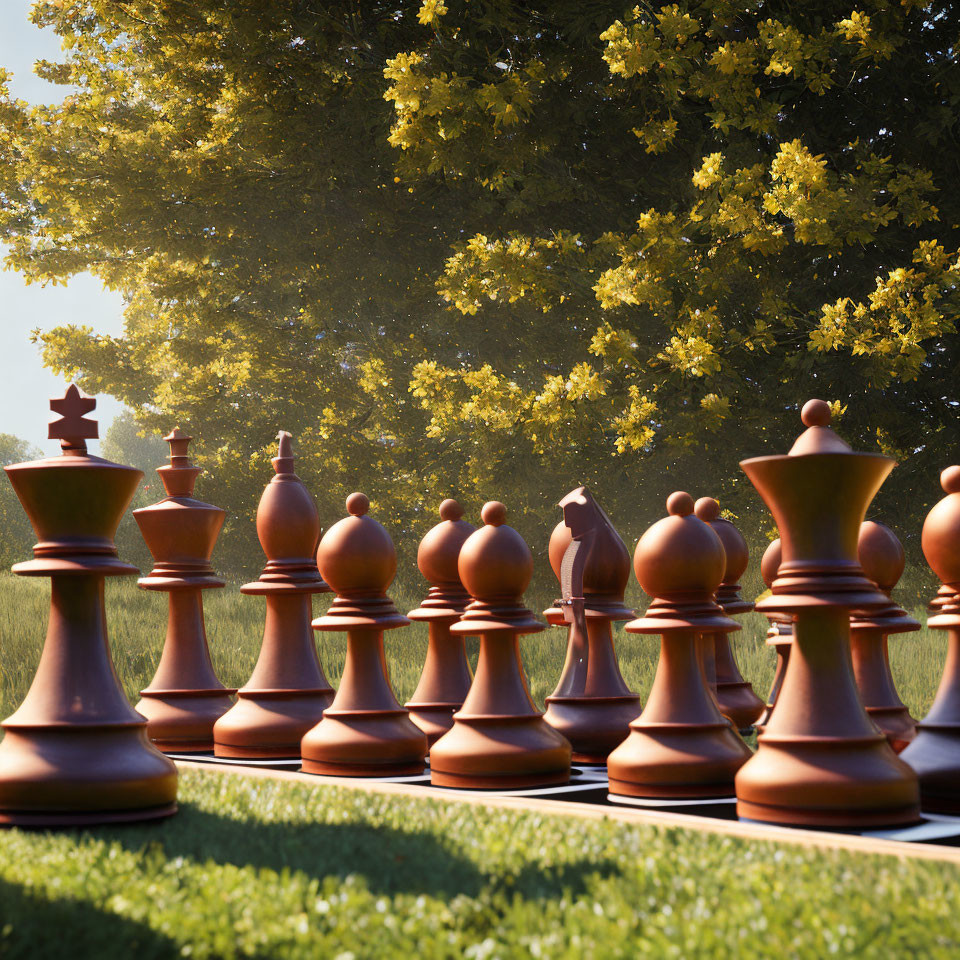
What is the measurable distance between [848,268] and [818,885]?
6.43 metres

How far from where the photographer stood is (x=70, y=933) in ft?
4.39

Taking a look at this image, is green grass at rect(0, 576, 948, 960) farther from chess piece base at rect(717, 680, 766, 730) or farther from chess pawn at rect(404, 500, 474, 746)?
chess piece base at rect(717, 680, 766, 730)

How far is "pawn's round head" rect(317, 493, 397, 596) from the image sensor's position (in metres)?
2.79

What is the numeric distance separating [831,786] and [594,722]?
1.06 metres

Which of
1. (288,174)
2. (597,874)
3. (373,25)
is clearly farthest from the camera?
(288,174)

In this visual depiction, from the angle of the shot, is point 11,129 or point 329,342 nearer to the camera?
point 11,129

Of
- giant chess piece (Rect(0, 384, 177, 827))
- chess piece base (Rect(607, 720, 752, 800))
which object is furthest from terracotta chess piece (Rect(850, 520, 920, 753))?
giant chess piece (Rect(0, 384, 177, 827))

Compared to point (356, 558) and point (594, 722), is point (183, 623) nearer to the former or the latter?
point (356, 558)

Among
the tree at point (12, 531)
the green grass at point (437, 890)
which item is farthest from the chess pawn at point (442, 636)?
the tree at point (12, 531)

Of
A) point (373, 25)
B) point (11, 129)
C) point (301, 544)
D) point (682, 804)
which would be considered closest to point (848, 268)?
point (373, 25)

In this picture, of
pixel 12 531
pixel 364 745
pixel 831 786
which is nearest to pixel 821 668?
pixel 831 786

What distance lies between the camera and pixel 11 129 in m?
10.7

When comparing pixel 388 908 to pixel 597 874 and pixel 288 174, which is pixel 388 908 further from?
pixel 288 174

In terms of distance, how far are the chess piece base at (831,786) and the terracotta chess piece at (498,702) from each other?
0.57 meters
